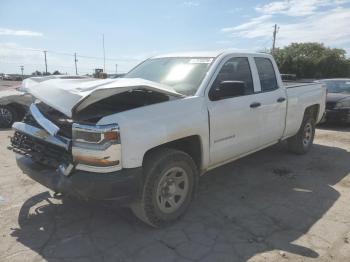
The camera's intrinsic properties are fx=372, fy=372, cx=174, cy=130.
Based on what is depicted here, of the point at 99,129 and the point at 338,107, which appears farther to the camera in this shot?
the point at 338,107

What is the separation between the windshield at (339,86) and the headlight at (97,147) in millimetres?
9820

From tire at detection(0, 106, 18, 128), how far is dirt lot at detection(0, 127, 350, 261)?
4.99 meters

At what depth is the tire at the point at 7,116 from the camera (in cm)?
1031

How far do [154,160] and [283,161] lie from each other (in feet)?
12.3

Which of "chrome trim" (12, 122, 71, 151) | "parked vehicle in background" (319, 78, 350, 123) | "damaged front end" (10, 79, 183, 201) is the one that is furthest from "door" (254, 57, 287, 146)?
"parked vehicle in background" (319, 78, 350, 123)

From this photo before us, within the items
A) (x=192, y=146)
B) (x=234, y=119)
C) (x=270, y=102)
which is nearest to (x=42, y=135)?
(x=192, y=146)

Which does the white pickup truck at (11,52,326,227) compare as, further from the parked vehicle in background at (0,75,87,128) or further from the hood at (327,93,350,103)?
the parked vehicle in background at (0,75,87,128)

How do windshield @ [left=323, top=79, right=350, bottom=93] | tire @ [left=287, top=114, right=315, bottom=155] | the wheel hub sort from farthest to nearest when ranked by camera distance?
windshield @ [left=323, top=79, right=350, bottom=93], tire @ [left=287, top=114, right=315, bottom=155], the wheel hub

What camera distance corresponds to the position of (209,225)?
406 cm

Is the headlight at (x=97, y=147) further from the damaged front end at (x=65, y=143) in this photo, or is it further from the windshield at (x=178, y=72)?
the windshield at (x=178, y=72)

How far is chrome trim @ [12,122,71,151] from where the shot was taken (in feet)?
11.5

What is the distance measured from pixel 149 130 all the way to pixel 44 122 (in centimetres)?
111

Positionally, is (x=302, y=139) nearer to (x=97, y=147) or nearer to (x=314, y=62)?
(x=97, y=147)

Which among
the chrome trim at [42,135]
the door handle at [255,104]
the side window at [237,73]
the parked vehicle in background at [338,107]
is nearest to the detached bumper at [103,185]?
the chrome trim at [42,135]
